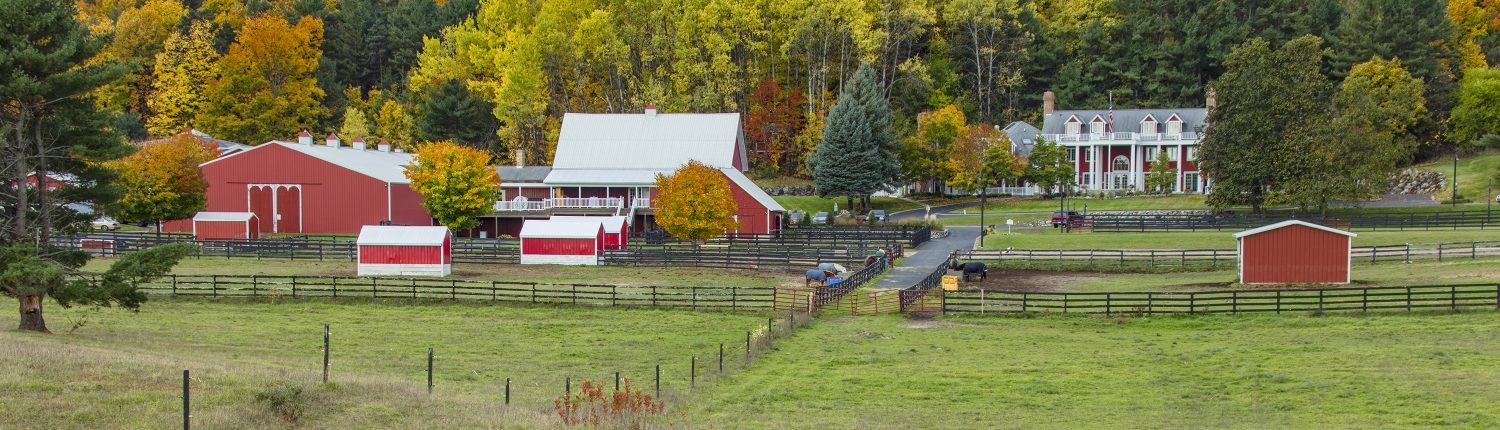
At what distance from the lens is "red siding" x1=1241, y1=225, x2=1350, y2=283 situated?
43438mm

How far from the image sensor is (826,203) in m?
87.5

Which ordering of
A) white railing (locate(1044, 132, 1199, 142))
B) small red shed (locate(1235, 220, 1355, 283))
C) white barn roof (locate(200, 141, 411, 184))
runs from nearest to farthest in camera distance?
1. small red shed (locate(1235, 220, 1355, 283))
2. white barn roof (locate(200, 141, 411, 184))
3. white railing (locate(1044, 132, 1199, 142))

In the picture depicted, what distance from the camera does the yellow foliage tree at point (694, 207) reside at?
63.2 m

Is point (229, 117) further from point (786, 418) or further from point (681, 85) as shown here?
point (786, 418)

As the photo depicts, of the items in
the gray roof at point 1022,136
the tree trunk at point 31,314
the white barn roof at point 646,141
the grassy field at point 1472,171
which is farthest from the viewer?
the gray roof at point 1022,136

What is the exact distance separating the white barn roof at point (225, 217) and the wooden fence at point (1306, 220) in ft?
148

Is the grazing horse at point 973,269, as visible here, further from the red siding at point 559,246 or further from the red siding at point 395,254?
the red siding at point 395,254

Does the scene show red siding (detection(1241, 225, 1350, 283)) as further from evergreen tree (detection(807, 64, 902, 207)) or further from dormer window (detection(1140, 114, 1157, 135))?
dormer window (detection(1140, 114, 1157, 135))

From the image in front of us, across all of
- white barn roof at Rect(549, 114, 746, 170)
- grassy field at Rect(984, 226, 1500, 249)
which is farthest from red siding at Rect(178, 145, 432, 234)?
grassy field at Rect(984, 226, 1500, 249)

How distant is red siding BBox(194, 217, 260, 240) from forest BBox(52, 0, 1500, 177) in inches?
978

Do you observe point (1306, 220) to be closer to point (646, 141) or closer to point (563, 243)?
point (646, 141)

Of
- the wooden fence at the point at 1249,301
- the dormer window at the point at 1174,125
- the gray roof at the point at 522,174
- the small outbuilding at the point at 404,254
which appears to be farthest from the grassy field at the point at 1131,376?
the dormer window at the point at 1174,125

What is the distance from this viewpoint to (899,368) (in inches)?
1173

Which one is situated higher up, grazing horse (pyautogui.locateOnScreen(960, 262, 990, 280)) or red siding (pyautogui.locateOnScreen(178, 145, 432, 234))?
red siding (pyautogui.locateOnScreen(178, 145, 432, 234))
